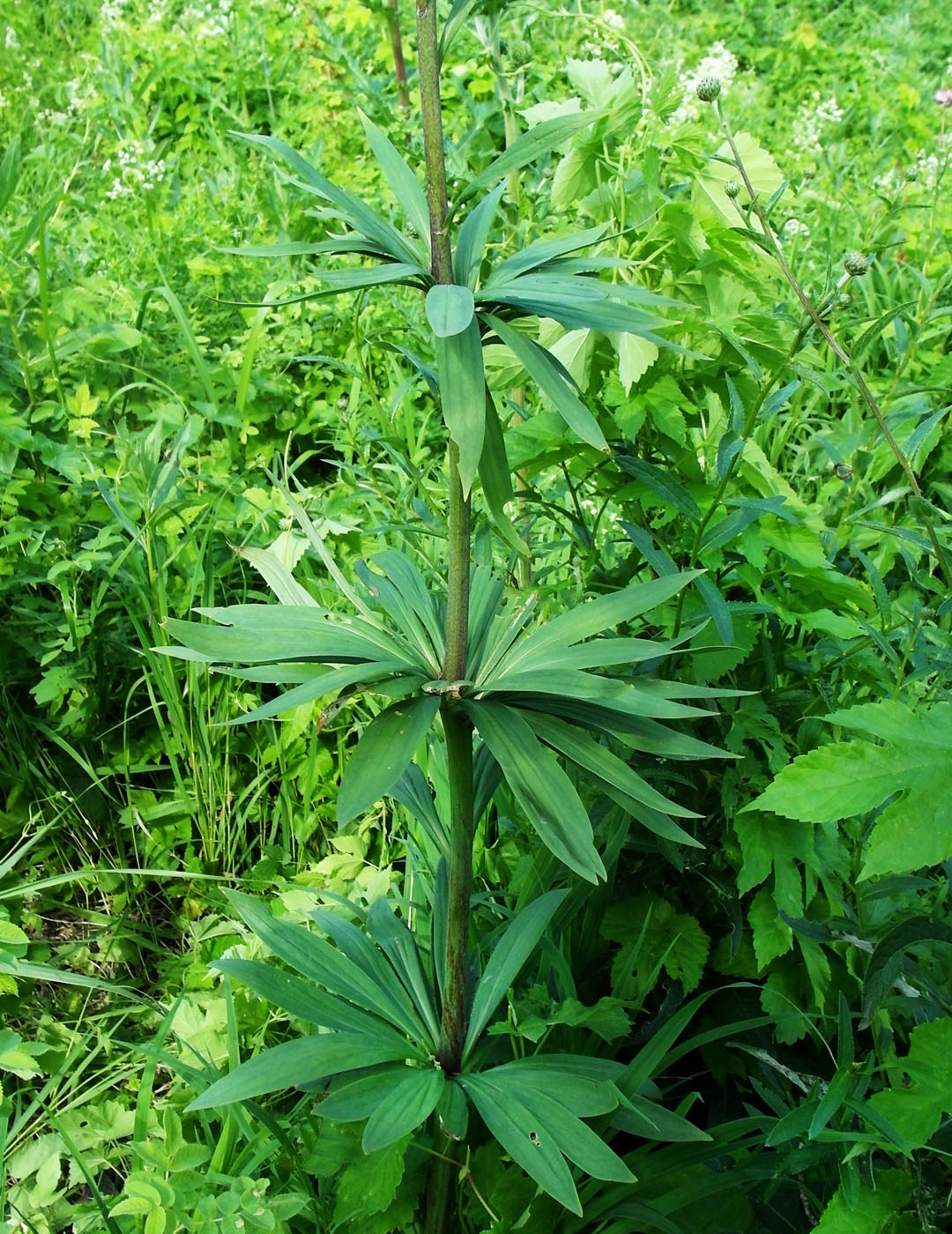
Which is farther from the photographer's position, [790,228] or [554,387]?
[790,228]

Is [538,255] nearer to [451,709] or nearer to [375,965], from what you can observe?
[451,709]

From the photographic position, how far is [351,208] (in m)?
1.09

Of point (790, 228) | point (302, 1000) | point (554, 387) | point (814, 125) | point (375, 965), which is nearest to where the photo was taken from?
point (554, 387)

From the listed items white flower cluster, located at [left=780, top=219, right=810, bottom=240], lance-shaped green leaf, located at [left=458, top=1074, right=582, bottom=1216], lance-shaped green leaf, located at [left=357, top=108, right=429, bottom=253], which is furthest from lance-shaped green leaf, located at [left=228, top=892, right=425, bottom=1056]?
white flower cluster, located at [left=780, top=219, right=810, bottom=240]

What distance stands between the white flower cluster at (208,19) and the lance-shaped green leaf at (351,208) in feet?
12.0

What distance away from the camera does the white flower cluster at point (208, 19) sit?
4312 millimetres

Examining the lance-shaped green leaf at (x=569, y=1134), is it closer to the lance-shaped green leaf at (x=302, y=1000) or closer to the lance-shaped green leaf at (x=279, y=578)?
the lance-shaped green leaf at (x=302, y=1000)

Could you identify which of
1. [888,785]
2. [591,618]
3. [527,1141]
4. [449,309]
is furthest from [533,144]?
[527,1141]

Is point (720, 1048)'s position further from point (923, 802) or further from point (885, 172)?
point (885, 172)

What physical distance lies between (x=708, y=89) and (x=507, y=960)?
3.49 ft

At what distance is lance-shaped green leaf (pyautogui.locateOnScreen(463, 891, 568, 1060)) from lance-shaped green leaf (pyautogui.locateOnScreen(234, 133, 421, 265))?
0.76 meters

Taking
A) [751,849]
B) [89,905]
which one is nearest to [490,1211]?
[751,849]


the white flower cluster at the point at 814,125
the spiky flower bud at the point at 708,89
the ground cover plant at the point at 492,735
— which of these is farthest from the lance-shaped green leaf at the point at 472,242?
the white flower cluster at the point at 814,125

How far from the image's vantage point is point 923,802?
90 cm
